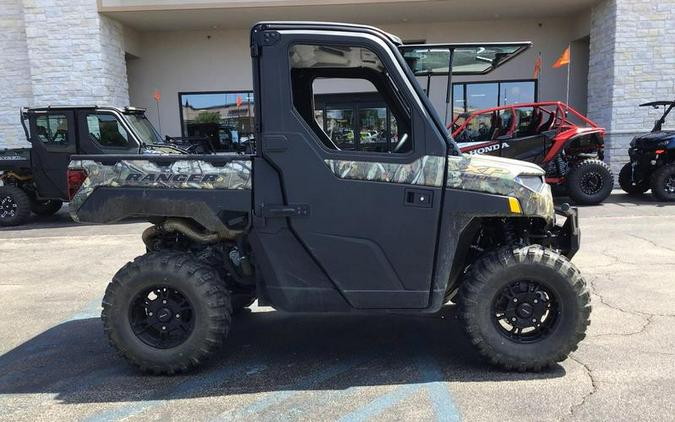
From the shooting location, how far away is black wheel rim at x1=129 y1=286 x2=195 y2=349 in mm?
3684

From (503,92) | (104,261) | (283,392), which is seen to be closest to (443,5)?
(503,92)

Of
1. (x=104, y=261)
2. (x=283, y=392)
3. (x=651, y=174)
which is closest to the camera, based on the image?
(x=283, y=392)

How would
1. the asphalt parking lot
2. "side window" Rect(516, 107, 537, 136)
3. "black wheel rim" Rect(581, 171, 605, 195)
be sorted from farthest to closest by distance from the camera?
"side window" Rect(516, 107, 537, 136), "black wheel rim" Rect(581, 171, 605, 195), the asphalt parking lot

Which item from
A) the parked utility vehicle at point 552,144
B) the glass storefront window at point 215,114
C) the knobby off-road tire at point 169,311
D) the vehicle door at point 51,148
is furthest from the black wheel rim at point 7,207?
the parked utility vehicle at point 552,144

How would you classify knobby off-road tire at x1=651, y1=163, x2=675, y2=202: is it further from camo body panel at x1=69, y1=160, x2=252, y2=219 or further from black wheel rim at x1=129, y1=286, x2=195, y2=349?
black wheel rim at x1=129, y1=286, x2=195, y2=349

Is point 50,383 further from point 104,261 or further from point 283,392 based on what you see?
point 104,261

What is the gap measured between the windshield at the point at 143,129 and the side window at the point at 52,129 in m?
1.30

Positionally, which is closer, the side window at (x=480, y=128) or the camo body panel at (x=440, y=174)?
the camo body panel at (x=440, y=174)

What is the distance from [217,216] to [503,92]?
16032 millimetres

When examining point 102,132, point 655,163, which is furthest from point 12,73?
point 655,163

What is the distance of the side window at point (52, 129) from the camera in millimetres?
10859

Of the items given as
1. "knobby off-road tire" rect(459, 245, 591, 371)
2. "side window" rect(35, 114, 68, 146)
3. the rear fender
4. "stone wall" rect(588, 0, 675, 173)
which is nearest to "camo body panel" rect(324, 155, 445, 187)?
"knobby off-road tire" rect(459, 245, 591, 371)

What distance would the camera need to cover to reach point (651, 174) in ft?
39.5

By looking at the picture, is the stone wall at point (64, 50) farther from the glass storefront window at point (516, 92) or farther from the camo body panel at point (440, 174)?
the camo body panel at point (440, 174)
